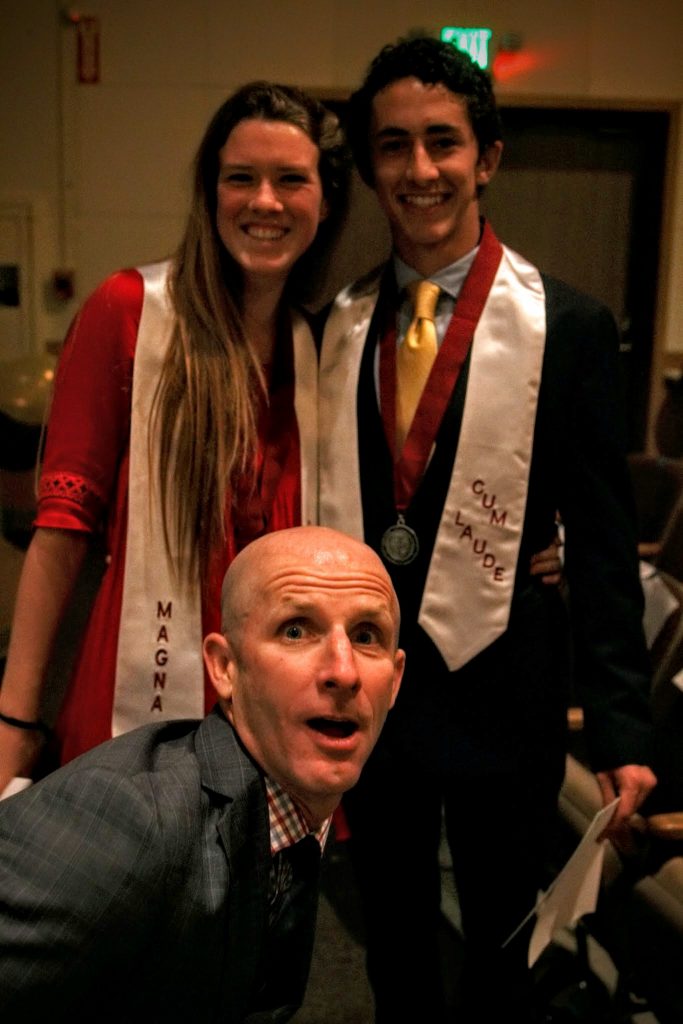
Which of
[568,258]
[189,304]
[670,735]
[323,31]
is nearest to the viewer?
[189,304]

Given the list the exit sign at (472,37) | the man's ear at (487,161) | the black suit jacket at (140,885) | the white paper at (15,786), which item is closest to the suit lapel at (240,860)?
the black suit jacket at (140,885)

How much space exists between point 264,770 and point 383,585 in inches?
8.7

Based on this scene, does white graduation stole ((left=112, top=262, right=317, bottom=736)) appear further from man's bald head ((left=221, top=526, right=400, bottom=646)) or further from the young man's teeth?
man's bald head ((left=221, top=526, right=400, bottom=646))

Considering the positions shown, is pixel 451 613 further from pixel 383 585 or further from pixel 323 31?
pixel 323 31

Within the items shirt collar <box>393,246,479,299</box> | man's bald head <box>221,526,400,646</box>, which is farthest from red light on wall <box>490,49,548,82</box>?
man's bald head <box>221,526,400,646</box>

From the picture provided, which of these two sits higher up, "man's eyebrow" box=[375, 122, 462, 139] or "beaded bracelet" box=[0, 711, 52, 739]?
"man's eyebrow" box=[375, 122, 462, 139]

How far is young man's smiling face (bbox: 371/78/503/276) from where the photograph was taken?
1.52m

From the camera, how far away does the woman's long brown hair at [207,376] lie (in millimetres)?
1454

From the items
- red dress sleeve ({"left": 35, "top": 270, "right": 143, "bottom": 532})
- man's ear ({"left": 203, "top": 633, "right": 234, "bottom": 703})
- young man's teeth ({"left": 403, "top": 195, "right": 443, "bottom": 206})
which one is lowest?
man's ear ({"left": 203, "top": 633, "right": 234, "bottom": 703})

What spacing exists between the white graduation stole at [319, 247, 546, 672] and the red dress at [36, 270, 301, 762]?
0.30ft

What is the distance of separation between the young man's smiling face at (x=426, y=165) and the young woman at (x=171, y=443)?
9 cm

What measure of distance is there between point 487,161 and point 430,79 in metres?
0.16

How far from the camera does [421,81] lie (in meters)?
1.52

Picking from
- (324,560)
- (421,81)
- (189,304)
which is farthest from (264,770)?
(421,81)
